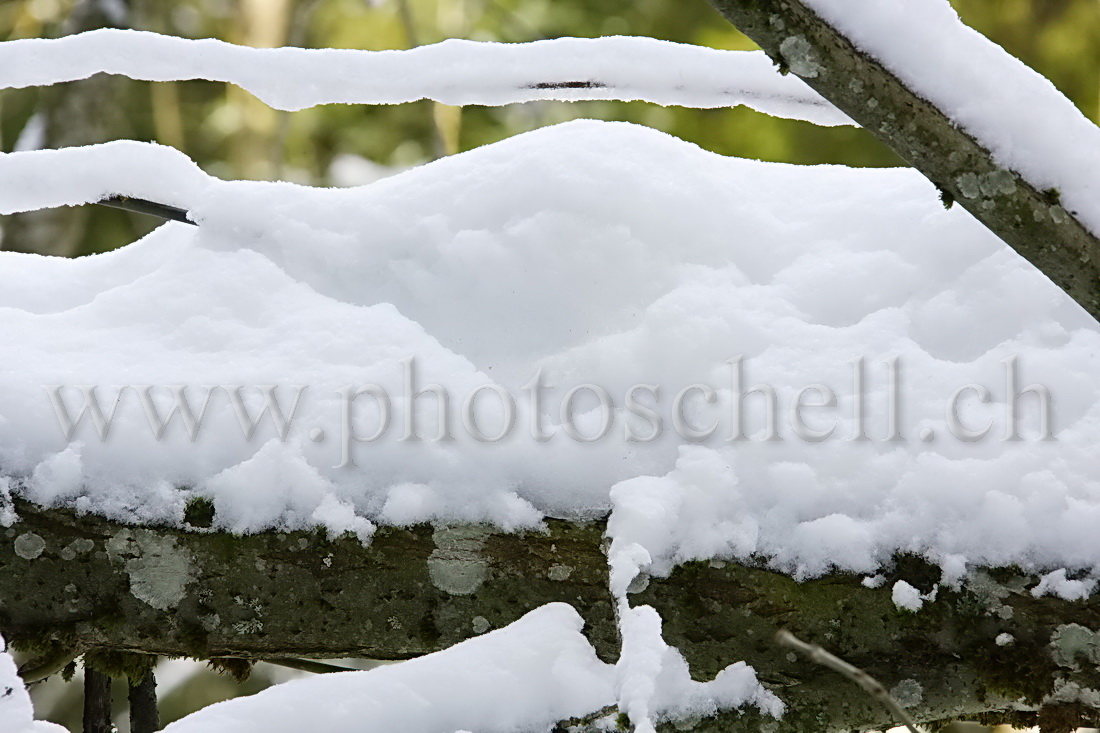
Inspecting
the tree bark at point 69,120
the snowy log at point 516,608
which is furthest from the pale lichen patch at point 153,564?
the tree bark at point 69,120

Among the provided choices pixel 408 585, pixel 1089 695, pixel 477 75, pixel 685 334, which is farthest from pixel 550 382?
pixel 1089 695

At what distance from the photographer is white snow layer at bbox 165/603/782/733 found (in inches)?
34.3

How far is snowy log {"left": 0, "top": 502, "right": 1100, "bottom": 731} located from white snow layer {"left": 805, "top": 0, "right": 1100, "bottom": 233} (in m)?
0.39

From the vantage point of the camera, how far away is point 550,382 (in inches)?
41.0

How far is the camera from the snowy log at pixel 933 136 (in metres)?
0.77

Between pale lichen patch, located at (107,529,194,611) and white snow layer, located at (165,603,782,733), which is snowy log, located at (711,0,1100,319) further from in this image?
pale lichen patch, located at (107,529,194,611)

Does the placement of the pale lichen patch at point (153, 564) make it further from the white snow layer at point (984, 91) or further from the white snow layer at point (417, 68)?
the white snow layer at point (984, 91)

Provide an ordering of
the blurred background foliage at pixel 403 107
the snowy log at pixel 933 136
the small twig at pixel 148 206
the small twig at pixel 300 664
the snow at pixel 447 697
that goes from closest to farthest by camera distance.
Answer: the snowy log at pixel 933 136 < the snow at pixel 447 697 < the small twig at pixel 300 664 < the small twig at pixel 148 206 < the blurred background foliage at pixel 403 107

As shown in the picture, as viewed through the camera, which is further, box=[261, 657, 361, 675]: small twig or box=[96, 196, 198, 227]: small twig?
box=[96, 196, 198, 227]: small twig

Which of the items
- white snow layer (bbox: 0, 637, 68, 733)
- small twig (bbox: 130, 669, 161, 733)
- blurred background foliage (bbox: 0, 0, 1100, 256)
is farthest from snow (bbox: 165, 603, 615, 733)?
blurred background foliage (bbox: 0, 0, 1100, 256)

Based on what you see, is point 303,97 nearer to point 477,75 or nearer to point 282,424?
point 477,75

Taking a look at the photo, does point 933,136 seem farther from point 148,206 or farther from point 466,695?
point 148,206

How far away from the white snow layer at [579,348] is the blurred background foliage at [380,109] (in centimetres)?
287

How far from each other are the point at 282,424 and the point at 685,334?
486 mm
